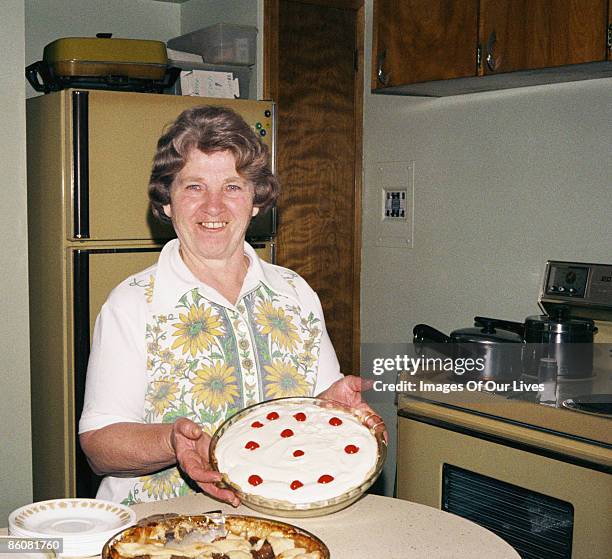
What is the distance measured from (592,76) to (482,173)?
1.87 feet

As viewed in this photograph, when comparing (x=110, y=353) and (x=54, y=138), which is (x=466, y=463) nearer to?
(x=110, y=353)

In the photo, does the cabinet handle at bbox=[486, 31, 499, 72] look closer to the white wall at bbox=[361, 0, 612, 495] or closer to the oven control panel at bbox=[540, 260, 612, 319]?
the white wall at bbox=[361, 0, 612, 495]

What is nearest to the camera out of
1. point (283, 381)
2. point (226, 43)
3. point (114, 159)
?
point (283, 381)

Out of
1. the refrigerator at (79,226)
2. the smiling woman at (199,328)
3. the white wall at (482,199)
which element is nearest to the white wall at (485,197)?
the white wall at (482,199)

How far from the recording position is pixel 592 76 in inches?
107

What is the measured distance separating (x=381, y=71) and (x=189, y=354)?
167cm

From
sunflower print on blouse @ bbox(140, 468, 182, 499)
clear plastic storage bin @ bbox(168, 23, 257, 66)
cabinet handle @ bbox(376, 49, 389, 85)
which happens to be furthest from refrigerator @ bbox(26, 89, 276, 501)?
sunflower print on blouse @ bbox(140, 468, 182, 499)

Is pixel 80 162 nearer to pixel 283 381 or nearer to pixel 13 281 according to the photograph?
pixel 13 281

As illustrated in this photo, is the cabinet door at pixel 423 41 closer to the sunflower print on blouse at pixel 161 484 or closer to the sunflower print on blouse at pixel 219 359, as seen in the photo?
the sunflower print on blouse at pixel 219 359

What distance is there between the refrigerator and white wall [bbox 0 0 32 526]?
98 millimetres

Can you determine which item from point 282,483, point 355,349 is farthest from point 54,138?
point 282,483

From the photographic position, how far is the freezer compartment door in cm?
287

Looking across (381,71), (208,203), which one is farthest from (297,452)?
(381,71)

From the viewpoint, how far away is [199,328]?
75.2 inches
